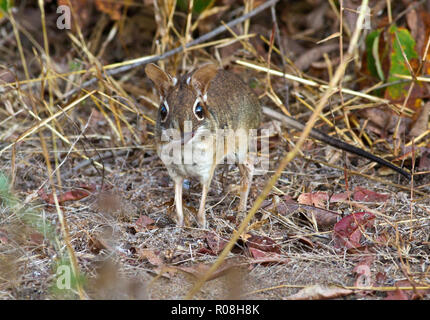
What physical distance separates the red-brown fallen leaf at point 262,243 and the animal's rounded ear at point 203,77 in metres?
1.01

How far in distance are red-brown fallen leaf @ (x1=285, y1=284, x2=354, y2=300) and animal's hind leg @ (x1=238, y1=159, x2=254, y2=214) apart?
1225 mm

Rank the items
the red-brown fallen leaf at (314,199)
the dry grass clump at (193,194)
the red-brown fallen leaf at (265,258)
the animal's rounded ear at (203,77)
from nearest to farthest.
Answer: the dry grass clump at (193,194), the red-brown fallen leaf at (265,258), the animal's rounded ear at (203,77), the red-brown fallen leaf at (314,199)

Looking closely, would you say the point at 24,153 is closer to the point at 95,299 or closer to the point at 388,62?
the point at 95,299

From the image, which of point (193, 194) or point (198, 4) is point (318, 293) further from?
point (198, 4)

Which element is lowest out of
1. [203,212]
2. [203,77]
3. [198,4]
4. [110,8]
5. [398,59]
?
[203,212]

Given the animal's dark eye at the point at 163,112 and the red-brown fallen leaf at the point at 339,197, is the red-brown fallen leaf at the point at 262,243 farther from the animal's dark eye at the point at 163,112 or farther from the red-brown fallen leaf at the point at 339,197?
the animal's dark eye at the point at 163,112

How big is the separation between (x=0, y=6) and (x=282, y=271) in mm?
3962

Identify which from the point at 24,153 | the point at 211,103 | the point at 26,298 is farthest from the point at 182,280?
the point at 24,153

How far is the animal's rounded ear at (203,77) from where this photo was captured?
3.82 meters

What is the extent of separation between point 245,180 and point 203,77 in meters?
1.04

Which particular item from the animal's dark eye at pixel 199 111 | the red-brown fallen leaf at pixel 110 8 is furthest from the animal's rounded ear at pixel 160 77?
the red-brown fallen leaf at pixel 110 8

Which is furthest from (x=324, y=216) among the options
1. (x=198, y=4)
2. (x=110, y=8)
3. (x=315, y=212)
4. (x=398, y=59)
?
(x=110, y=8)

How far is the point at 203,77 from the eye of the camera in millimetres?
3863

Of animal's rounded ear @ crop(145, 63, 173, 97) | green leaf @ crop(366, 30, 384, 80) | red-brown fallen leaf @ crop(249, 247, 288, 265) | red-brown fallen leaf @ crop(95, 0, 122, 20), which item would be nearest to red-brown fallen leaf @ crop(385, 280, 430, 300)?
red-brown fallen leaf @ crop(249, 247, 288, 265)
